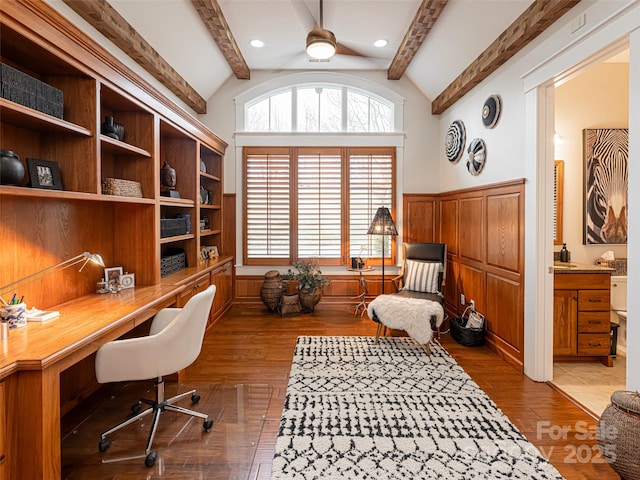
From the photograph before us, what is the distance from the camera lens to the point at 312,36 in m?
A: 3.28

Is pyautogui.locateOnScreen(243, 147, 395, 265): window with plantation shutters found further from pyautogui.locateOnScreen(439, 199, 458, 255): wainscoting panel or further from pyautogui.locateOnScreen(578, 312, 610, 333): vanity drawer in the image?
pyautogui.locateOnScreen(578, 312, 610, 333): vanity drawer

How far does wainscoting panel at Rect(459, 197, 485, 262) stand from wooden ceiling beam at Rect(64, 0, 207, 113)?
3786 millimetres

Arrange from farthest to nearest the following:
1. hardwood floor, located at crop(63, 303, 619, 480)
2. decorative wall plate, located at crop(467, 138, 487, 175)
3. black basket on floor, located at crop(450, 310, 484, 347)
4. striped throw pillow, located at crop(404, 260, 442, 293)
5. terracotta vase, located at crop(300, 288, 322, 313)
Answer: terracotta vase, located at crop(300, 288, 322, 313)
striped throw pillow, located at crop(404, 260, 442, 293)
decorative wall plate, located at crop(467, 138, 487, 175)
black basket on floor, located at crop(450, 310, 484, 347)
hardwood floor, located at crop(63, 303, 619, 480)

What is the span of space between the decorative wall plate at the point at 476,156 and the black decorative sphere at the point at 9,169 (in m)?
4.04

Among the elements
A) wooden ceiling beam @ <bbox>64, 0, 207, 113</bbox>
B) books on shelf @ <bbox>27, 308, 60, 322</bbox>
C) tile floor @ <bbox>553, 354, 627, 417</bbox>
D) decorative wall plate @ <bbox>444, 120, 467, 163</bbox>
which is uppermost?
wooden ceiling beam @ <bbox>64, 0, 207, 113</bbox>

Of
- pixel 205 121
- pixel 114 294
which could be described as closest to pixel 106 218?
pixel 114 294

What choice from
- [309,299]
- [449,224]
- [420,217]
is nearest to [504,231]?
[449,224]

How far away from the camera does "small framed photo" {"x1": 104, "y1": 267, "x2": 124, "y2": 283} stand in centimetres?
292

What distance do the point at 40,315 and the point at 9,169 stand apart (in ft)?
2.90

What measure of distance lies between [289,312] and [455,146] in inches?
126

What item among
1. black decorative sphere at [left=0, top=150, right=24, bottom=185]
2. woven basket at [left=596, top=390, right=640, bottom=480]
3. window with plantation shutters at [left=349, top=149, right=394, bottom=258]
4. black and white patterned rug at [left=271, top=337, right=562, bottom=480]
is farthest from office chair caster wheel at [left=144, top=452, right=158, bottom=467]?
window with plantation shutters at [left=349, top=149, right=394, bottom=258]

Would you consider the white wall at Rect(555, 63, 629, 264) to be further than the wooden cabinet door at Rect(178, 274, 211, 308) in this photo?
Yes

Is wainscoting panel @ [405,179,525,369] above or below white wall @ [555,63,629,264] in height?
below

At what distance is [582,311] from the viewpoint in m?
3.29
